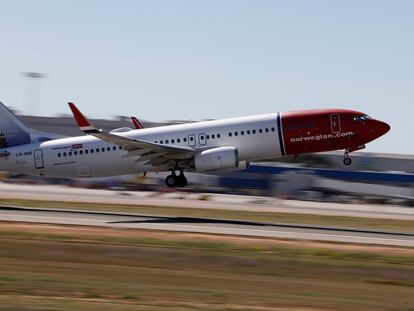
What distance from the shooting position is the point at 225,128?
5181cm

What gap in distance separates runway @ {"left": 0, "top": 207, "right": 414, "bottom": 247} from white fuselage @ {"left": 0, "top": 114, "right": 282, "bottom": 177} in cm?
509

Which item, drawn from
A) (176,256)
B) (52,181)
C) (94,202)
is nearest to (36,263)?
(176,256)

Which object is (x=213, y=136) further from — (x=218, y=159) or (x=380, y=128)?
(x=380, y=128)

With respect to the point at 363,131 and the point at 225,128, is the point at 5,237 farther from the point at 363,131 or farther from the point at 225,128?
the point at 363,131

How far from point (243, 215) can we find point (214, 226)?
29.1 feet

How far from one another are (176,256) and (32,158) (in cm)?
2453

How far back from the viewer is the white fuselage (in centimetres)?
5124

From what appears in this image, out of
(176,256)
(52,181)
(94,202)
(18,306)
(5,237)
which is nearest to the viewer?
(18,306)

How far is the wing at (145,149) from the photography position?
49625mm

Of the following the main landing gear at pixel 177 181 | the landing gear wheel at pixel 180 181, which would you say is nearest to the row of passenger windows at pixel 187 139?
the main landing gear at pixel 177 181

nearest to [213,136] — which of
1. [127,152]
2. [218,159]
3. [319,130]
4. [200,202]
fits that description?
[218,159]

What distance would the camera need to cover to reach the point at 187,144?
172 feet

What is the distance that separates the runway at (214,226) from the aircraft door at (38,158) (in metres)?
5.31

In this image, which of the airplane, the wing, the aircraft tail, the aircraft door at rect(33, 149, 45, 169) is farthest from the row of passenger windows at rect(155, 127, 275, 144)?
the aircraft tail
